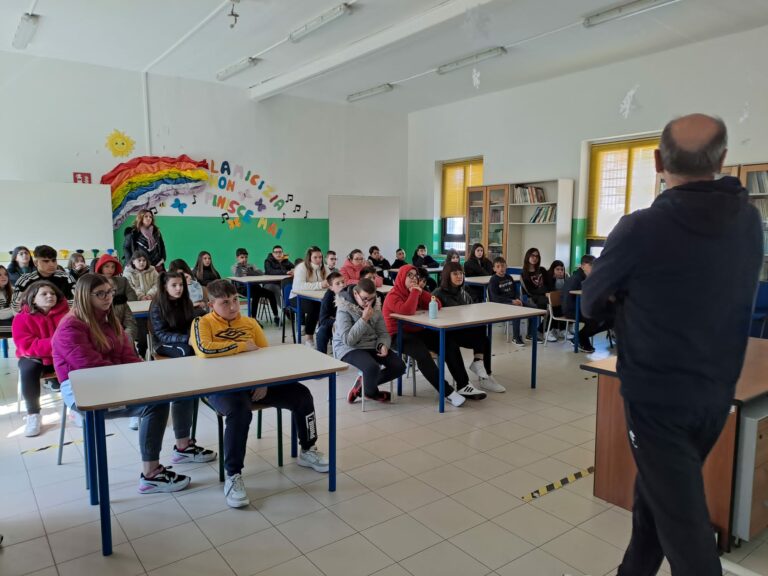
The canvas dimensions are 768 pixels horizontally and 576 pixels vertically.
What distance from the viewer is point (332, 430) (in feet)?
9.00

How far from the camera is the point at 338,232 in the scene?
9898mm

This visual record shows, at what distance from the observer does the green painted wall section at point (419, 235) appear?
10.7 m

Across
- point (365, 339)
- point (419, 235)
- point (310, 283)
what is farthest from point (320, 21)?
point (419, 235)

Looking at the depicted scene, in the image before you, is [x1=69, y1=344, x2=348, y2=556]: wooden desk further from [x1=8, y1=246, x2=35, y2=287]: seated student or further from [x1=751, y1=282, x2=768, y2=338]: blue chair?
[x1=751, y1=282, x2=768, y2=338]: blue chair

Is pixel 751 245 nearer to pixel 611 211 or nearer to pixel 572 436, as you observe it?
pixel 572 436

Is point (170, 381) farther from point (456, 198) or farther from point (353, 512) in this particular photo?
point (456, 198)

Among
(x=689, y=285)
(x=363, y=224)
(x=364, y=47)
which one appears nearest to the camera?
(x=689, y=285)

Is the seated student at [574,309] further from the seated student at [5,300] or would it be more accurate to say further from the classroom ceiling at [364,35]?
the seated student at [5,300]

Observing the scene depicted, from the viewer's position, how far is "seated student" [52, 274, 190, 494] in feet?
8.77

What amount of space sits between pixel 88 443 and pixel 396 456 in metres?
1.66

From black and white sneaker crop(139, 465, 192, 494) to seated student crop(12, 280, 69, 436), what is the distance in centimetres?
129

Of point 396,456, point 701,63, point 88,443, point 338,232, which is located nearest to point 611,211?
point 701,63

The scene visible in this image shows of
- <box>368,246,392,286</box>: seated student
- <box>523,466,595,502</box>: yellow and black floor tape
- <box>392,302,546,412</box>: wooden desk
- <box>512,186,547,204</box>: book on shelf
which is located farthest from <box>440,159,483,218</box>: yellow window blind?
<box>523,466,595,502</box>: yellow and black floor tape

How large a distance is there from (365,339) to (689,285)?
2.97m
